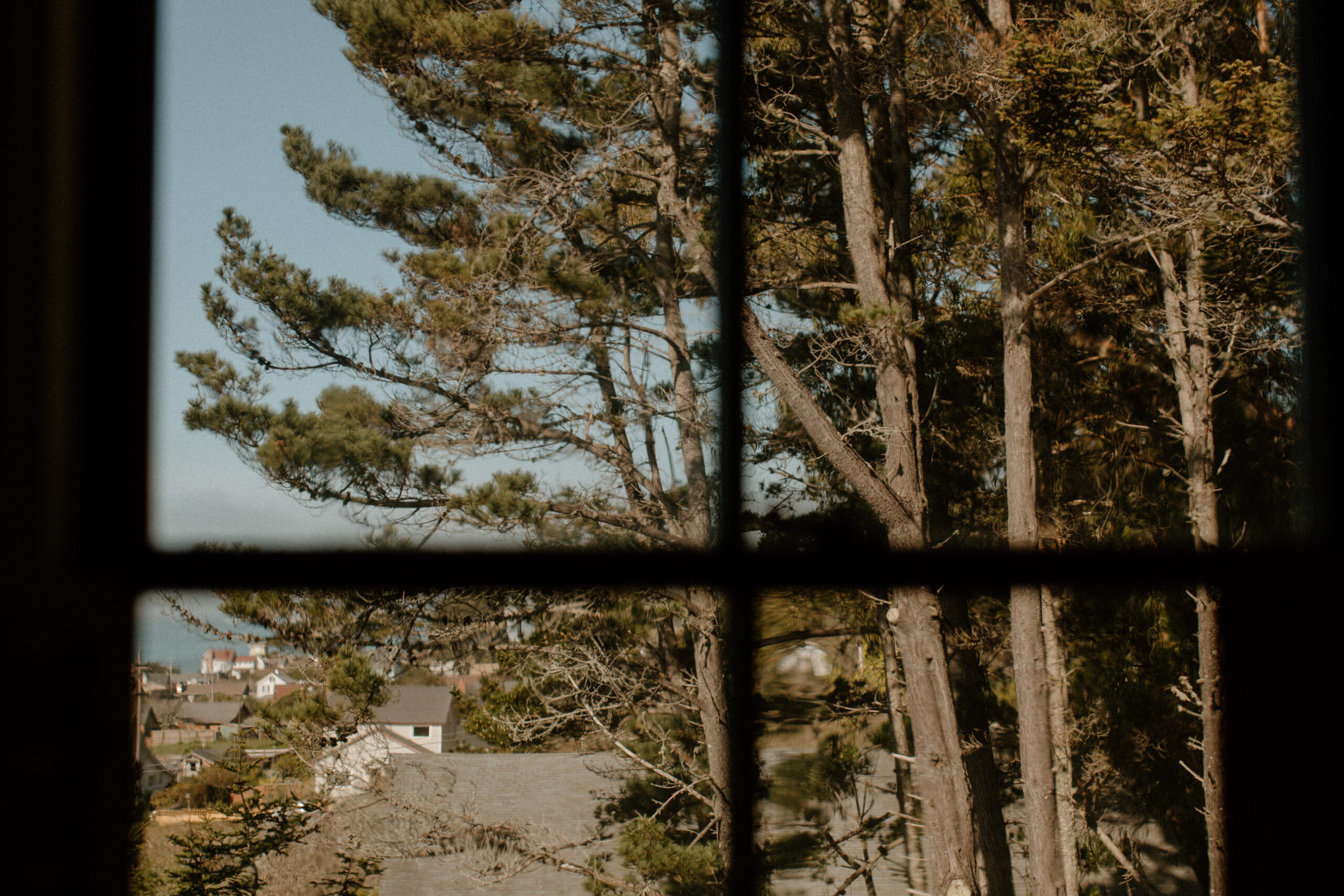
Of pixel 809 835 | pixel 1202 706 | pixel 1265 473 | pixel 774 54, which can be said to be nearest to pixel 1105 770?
pixel 1202 706

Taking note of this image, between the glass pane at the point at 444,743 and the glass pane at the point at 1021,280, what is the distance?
73 cm

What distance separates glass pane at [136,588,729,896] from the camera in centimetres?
174

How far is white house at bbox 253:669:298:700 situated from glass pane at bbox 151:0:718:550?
378mm

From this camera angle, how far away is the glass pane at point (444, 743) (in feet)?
5.71

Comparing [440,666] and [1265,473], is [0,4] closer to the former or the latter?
[440,666]

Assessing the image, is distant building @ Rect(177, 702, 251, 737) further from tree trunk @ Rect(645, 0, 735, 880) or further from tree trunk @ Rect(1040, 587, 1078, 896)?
tree trunk @ Rect(1040, 587, 1078, 896)

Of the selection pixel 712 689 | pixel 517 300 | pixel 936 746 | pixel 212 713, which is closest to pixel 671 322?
pixel 517 300

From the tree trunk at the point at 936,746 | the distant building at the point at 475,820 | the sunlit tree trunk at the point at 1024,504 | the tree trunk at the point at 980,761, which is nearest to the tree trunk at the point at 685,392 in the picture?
the distant building at the point at 475,820

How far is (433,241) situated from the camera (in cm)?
256

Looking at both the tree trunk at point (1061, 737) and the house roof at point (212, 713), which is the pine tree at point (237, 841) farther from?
the tree trunk at point (1061, 737)

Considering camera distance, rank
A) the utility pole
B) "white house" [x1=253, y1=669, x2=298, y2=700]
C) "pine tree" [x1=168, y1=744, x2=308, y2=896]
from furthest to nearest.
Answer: "white house" [x1=253, y1=669, x2=298, y2=700], "pine tree" [x1=168, y1=744, x2=308, y2=896], the utility pole

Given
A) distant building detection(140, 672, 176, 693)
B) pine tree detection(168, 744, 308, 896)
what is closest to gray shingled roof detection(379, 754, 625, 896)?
pine tree detection(168, 744, 308, 896)

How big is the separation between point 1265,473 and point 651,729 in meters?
2.39

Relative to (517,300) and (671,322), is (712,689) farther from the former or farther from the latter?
(517,300)
